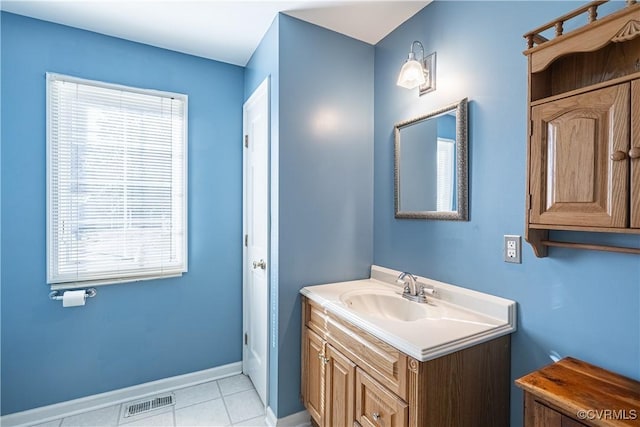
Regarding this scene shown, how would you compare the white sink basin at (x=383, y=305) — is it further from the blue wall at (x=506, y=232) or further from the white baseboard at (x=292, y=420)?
the white baseboard at (x=292, y=420)

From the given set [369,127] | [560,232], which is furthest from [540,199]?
[369,127]

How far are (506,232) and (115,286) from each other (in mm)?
2413

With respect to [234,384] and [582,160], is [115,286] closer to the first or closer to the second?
[234,384]

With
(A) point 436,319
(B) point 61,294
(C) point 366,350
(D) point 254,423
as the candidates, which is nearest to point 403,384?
(C) point 366,350

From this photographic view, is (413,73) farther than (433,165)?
No

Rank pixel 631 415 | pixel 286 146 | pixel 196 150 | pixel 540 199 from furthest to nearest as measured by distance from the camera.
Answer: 1. pixel 196 150
2. pixel 286 146
3. pixel 540 199
4. pixel 631 415

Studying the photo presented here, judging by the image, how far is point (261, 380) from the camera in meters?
2.03

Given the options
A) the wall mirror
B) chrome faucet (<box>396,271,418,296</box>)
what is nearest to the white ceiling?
the wall mirror

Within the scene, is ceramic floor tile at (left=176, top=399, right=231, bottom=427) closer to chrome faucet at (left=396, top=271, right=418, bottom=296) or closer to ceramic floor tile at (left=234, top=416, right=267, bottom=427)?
ceramic floor tile at (left=234, top=416, right=267, bottom=427)

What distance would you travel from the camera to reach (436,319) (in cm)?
133

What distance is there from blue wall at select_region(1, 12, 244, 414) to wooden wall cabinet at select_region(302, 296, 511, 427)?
121cm

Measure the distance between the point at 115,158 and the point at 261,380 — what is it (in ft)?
6.04

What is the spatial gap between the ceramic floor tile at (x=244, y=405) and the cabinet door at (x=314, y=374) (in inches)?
16.8

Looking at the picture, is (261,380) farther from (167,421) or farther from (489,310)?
(489,310)
